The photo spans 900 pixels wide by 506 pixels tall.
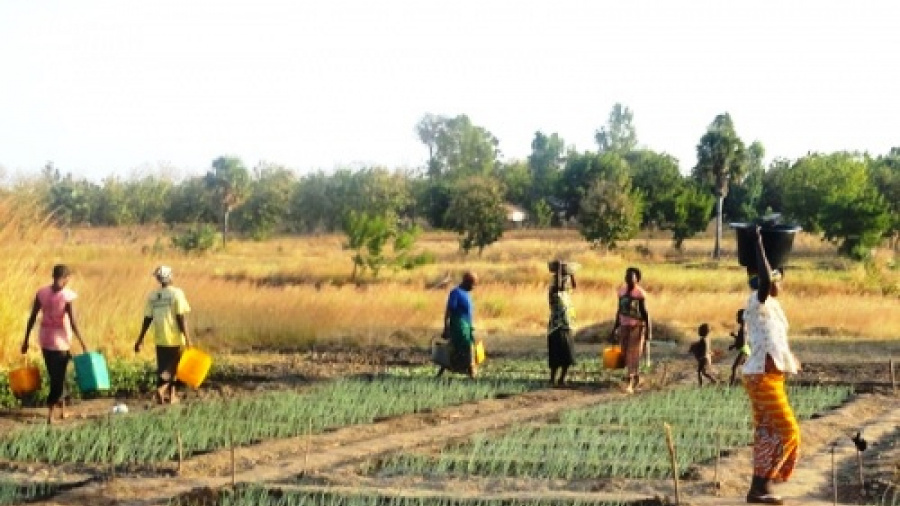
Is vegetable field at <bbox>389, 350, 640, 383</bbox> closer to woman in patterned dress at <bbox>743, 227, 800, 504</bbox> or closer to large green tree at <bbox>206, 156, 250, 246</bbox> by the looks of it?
woman in patterned dress at <bbox>743, 227, 800, 504</bbox>

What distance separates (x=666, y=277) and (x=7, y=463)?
99.8 feet

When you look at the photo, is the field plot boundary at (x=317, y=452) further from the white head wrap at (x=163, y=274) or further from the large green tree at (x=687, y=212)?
the large green tree at (x=687, y=212)

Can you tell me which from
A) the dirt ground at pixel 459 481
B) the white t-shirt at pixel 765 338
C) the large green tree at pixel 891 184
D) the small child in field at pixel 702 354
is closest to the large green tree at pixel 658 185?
the large green tree at pixel 891 184

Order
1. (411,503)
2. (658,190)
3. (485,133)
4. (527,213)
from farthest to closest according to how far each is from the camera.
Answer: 1. (485,133)
2. (527,213)
3. (658,190)
4. (411,503)

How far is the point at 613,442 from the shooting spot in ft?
37.5

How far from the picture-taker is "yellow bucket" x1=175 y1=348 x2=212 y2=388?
14125 mm

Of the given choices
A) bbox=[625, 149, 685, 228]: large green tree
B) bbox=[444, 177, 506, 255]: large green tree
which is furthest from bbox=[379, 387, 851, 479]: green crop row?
bbox=[625, 149, 685, 228]: large green tree

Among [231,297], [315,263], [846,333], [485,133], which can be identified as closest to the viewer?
[231,297]

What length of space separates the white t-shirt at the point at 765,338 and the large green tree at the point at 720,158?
52800 millimetres

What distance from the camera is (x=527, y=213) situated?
86312 mm

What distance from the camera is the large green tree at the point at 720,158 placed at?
61.5 m

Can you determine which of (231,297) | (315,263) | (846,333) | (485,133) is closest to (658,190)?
(315,263)

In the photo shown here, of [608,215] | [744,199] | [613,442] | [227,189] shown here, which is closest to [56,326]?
[613,442]

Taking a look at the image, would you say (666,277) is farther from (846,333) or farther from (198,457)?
(198,457)
